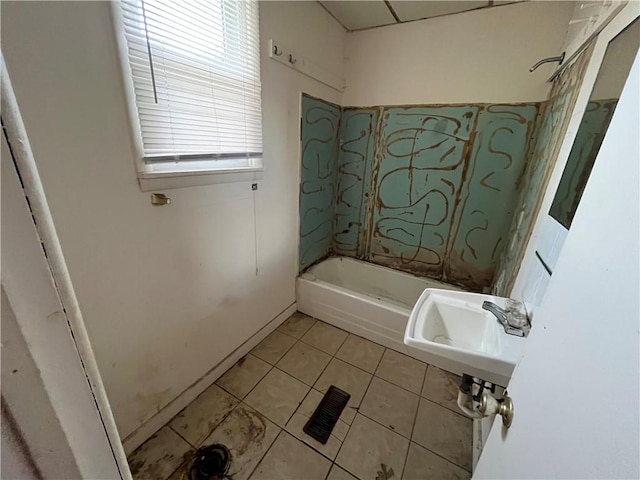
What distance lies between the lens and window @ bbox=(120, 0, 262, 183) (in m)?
0.97

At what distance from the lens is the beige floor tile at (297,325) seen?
6.92 feet

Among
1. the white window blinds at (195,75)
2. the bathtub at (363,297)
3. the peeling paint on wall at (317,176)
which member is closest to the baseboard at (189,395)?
the bathtub at (363,297)

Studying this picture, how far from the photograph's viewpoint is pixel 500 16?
1.71 meters

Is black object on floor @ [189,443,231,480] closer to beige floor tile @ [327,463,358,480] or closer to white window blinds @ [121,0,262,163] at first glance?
beige floor tile @ [327,463,358,480]

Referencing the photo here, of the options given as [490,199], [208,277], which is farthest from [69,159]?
[490,199]

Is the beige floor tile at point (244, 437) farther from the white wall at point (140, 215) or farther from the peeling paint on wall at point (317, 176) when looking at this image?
the peeling paint on wall at point (317, 176)

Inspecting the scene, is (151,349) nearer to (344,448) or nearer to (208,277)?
(208,277)

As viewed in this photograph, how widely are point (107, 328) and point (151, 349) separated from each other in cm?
26

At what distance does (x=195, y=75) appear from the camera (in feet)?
3.73

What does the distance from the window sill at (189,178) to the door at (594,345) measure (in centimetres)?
135

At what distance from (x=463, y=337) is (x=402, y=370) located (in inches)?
28.5

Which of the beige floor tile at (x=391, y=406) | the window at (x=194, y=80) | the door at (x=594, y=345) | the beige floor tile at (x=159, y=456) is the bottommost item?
the beige floor tile at (x=159, y=456)

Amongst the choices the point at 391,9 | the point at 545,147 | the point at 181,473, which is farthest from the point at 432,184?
the point at 181,473

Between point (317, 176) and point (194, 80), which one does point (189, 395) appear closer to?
point (194, 80)
